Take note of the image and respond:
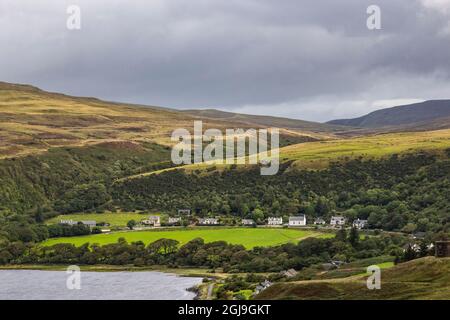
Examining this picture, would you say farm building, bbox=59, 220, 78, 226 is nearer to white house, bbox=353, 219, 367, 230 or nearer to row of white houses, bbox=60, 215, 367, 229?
row of white houses, bbox=60, 215, 367, 229

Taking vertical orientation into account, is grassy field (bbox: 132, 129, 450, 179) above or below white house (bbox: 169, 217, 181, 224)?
above

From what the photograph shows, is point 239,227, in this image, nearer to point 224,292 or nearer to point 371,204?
point 371,204

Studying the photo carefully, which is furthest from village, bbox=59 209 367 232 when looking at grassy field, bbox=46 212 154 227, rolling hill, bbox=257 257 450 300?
rolling hill, bbox=257 257 450 300

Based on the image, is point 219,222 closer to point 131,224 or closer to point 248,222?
point 248,222

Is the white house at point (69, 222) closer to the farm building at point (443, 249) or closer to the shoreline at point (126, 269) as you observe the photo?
the shoreline at point (126, 269)

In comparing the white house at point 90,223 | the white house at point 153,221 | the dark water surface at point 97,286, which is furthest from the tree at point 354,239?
the white house at point 90,223

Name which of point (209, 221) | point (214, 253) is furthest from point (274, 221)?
point (214, 253)
